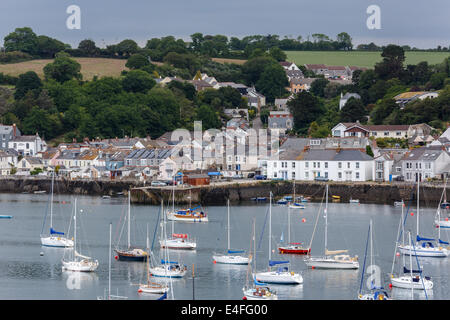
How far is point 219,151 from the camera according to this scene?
59.9 meters

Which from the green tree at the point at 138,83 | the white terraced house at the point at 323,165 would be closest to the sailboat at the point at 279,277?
the white terraced house at the point at 323,165

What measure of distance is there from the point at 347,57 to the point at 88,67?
1505 inches

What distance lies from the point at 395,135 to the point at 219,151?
1374 cm

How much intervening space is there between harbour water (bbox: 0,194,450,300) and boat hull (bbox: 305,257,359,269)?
11.0 inches

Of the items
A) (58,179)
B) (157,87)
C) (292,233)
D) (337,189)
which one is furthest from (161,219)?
(157,87)

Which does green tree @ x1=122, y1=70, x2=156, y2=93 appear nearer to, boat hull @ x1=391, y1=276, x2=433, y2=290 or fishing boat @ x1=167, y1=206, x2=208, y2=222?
fishing boat @ x1=167, y1=206, x2=208, y2=222

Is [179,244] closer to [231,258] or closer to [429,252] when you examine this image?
[231,258]

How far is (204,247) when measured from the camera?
31891mm

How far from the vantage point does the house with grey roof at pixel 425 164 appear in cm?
5062

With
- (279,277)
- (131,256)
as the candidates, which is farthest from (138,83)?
(279,277)

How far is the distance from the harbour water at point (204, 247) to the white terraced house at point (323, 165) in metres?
4.80

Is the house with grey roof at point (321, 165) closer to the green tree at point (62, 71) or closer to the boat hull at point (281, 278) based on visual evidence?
the boat hull at point (281, 278)

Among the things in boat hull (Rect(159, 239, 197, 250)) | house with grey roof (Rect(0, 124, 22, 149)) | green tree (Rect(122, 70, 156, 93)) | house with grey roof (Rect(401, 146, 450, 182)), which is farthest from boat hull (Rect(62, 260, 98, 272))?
green tree (Rect(122, 70, 156, 93))
